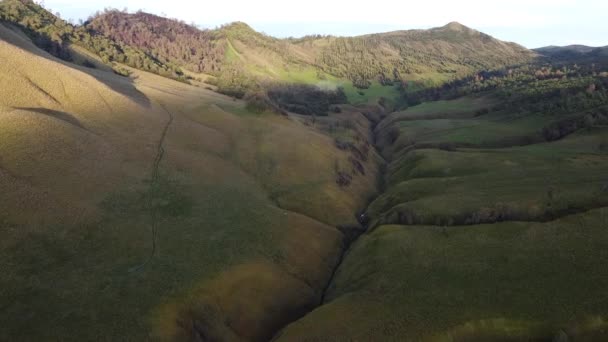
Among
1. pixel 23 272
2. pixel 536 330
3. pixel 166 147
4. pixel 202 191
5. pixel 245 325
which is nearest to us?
pixel 536 330

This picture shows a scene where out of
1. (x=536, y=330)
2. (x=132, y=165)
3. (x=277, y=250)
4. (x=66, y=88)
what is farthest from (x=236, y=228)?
(x=66, y=88)

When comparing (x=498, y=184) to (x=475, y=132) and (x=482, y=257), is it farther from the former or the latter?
(x=475, y=132)

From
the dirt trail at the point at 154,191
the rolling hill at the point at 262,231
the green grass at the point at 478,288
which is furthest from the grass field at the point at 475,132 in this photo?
the dirt trail at the point at 154,191

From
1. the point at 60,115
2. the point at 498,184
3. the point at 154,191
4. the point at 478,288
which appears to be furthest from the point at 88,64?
the point at 478,288

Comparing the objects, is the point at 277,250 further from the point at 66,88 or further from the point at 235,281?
the point at 66,88

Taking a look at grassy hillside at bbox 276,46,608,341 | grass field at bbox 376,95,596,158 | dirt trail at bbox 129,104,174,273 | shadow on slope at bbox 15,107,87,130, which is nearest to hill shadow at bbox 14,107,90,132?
shadow on slope at bbox 15,107,87,130
